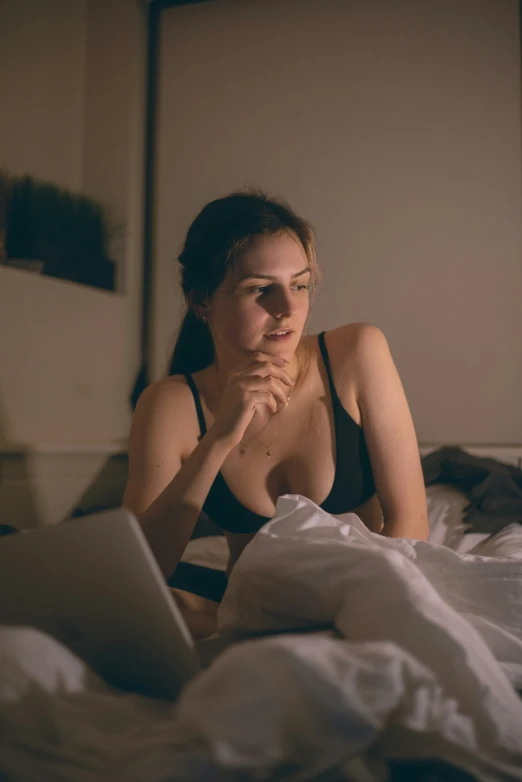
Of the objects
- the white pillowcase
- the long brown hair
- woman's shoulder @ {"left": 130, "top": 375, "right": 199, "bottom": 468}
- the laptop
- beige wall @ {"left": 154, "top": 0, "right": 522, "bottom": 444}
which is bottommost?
the white pillowcase

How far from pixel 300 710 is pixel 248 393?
2.23 feet

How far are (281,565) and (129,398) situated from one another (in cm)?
159

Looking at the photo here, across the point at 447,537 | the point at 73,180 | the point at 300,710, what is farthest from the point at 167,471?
the point at 73,180

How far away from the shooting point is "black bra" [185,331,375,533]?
1.13 m

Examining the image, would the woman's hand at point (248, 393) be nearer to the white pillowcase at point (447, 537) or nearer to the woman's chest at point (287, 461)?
the woman's chest at point (287, 461)

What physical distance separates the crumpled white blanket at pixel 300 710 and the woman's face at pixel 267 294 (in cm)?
63

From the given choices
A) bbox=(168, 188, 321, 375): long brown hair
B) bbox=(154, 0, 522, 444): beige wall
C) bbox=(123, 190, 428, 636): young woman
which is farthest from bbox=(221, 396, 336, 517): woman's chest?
bbox=(154, 0, 522, 444): beige wall

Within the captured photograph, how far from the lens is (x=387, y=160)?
79.4 inches

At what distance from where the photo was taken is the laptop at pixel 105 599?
0.47m

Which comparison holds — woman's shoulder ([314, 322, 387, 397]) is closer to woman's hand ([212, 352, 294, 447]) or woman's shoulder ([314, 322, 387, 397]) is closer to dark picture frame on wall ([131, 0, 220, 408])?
woman's hand ([212, 352, 294, 447])

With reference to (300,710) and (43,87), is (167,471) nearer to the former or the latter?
(300,710)

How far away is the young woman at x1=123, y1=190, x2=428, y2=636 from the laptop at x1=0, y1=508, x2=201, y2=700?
52 cm

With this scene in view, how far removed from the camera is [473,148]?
1930 mm

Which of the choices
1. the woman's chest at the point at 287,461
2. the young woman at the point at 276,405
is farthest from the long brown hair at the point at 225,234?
the woman's chest at the point at 287,461
